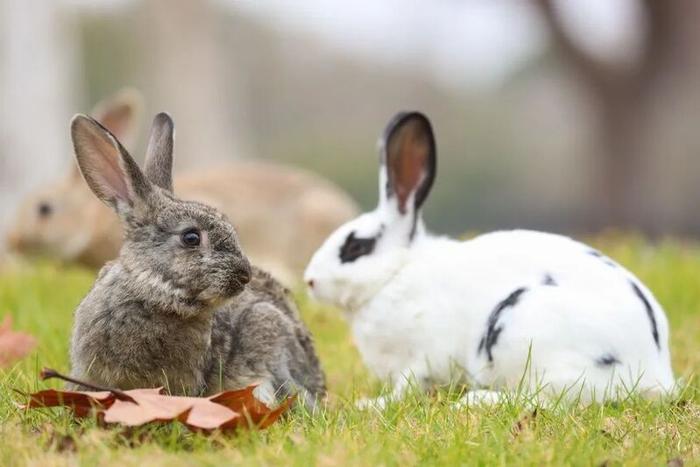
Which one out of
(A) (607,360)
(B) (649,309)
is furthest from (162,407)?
(B) (649,309)

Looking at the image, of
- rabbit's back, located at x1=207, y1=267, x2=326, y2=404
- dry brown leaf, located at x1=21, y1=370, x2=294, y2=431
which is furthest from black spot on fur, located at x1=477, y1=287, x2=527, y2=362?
dry brown leaf, located at x1=21, y1=370, x2=294, y2=431

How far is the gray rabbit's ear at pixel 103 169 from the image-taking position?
12.1 ft

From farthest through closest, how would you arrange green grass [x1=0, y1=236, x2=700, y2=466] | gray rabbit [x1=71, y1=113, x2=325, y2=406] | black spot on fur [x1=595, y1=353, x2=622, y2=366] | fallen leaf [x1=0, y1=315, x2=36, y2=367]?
fallen leaf [x1=0, y1=315, x2=36, y2=367], black spot on fur [x1=595, y1=353, x2=622, y2=366], gray rabbit [x1=71, y1=113, x2=325, y2=406], green grass [x1=0, y1=236, x2=700, y2=466]

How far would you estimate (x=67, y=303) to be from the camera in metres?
6.23

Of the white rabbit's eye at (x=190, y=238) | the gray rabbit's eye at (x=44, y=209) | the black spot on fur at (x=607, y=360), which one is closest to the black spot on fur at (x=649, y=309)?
the black spot on fur at (x=607, y=360)

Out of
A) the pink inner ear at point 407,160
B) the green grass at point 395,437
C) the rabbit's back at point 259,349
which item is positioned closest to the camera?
the green grass at point 395,437

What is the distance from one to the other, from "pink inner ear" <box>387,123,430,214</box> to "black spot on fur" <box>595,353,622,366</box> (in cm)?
110

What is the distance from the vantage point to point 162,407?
128 inches

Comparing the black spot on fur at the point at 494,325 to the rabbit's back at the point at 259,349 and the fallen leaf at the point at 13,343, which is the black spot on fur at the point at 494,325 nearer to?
the rabbit's back at the point at 259,349

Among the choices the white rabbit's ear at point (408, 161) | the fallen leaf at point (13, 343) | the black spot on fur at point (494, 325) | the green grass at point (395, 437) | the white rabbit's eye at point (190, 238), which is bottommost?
the fallen leaf at point (13, 343)

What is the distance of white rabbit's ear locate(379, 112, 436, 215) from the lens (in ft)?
15.0

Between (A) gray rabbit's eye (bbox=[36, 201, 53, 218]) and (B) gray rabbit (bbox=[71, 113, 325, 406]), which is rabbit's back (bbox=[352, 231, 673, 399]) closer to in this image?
(B) gray rabbit (bbox=[71, 113, 325, 406])

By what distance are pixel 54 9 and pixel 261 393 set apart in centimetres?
1032

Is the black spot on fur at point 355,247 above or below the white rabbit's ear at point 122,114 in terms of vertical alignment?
below
